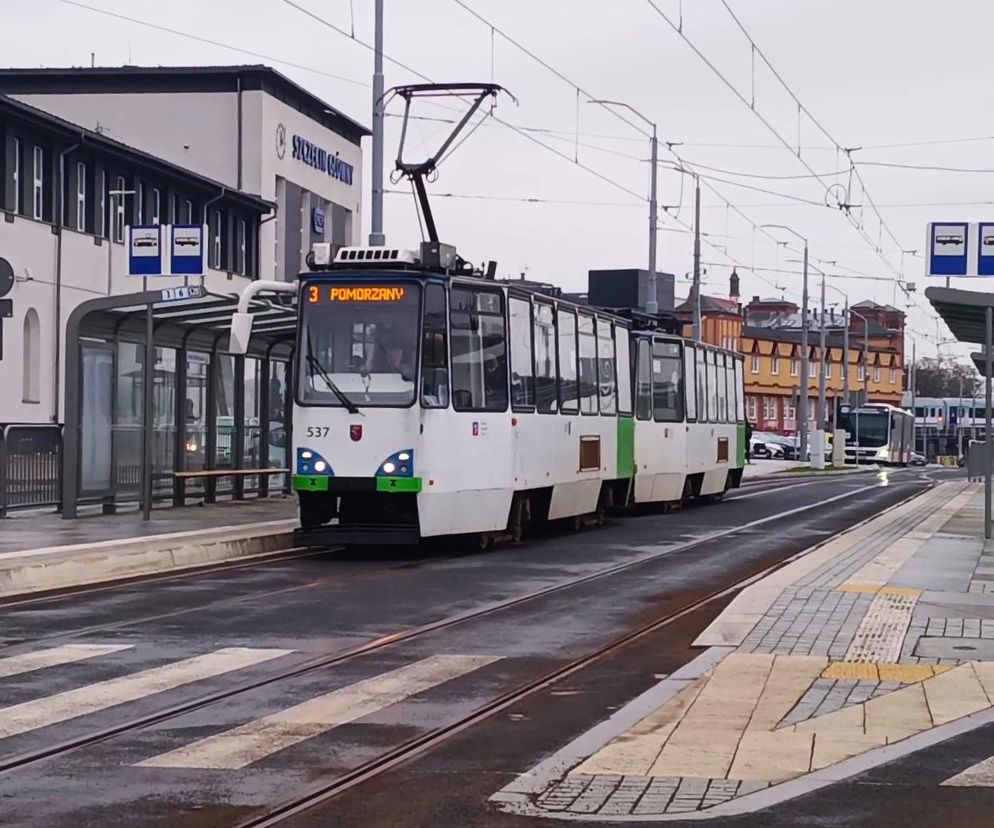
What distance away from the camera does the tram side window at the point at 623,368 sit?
27562mm

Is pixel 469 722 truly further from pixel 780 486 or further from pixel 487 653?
pixel 780 486

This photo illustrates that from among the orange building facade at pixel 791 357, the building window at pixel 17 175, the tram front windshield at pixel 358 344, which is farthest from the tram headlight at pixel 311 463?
the orange building facade at pixel 791 357

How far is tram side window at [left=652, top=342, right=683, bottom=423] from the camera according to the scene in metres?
30.3

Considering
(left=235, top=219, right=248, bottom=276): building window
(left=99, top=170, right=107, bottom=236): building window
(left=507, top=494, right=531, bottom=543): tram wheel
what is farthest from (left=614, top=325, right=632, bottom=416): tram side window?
(left=235, top=219, right=248, bottom=276): building window

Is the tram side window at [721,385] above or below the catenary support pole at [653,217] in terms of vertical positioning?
below

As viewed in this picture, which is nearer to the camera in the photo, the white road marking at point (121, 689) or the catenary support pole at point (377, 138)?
the white road marking at point (121, 689)

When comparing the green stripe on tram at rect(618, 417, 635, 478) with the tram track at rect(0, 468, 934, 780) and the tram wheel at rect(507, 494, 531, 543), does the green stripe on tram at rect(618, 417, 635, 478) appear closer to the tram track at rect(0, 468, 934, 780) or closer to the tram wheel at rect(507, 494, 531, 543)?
the tram wheel at rect(507, 494, 531, 543)

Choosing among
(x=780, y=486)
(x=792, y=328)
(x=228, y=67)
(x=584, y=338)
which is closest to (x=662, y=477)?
(x=584, y=338)

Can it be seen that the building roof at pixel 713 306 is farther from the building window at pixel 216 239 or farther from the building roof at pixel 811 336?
the building window at pixel 216 239

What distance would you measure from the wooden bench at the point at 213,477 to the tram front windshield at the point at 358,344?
6573 mm

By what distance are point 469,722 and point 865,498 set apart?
31.9 meters

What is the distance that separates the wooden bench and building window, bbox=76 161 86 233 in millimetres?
19138

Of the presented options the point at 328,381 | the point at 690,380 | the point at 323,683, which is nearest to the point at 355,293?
the point at 328,381

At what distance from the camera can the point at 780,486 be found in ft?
158
